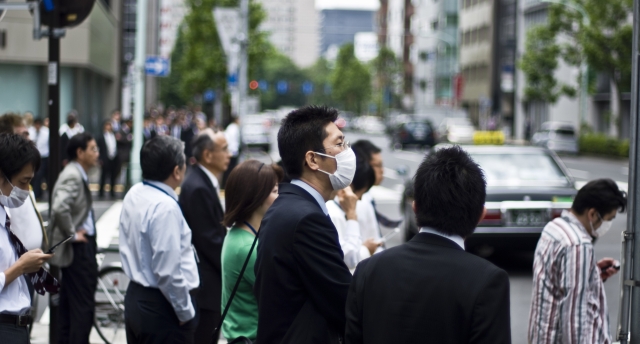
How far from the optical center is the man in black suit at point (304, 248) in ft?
10.6

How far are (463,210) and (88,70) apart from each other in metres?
26.8

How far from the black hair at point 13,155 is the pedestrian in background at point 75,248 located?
233 cm

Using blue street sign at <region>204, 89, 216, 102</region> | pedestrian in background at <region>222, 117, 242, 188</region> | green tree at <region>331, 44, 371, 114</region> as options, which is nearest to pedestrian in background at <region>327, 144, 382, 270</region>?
pedestrian in background at <region>222, 117, 242, 188</region>

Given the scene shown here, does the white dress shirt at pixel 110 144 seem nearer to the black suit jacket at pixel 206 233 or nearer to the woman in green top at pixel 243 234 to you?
the black suit jacket at pixel 206 233

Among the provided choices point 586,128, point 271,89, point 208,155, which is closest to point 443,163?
point 208,155

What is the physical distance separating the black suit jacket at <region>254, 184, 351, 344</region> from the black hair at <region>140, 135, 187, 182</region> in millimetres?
1785

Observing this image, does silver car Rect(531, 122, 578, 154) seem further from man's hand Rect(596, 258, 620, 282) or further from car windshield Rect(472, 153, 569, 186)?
man's hand Rect(596, 258, 620, 282)

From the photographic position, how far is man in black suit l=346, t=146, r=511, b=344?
2.74 metres

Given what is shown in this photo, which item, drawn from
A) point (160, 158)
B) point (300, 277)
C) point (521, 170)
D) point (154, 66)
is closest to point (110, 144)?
point (154, 66)

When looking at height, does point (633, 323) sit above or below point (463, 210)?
below

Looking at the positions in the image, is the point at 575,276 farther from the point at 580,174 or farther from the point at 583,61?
the point at 583,61

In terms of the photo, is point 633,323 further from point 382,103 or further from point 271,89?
point 271,89

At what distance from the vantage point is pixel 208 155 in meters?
6.32

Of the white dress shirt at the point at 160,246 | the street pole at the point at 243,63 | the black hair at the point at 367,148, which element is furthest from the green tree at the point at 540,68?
the white dress shirt at the point at 160,246
